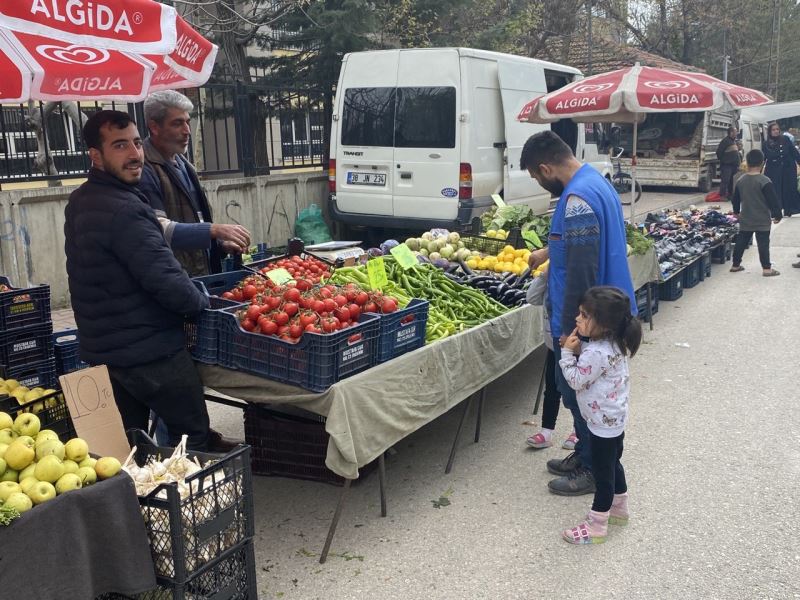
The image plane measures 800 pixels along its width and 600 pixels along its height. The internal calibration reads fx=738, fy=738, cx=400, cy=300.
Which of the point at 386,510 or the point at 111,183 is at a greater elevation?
the point at 111,183

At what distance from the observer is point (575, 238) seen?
13.3ft

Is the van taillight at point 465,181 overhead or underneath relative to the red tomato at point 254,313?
overhead

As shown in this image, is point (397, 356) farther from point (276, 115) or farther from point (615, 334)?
point (276, 115)

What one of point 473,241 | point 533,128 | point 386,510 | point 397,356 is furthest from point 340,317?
point 533,128

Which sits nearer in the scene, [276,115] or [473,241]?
[473,241]

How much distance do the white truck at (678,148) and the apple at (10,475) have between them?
2172 cm

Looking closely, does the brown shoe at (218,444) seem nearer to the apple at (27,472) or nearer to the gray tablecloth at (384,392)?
the gray tablecloth at (384,392)

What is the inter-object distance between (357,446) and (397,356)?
2.06 feet

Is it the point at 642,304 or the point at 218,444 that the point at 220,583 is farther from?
the point at 642,304

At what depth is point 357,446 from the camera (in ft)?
12.2

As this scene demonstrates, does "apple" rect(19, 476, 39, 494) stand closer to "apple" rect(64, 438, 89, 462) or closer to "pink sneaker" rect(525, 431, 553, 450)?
"apple" rect(64, 438, 89, 462)

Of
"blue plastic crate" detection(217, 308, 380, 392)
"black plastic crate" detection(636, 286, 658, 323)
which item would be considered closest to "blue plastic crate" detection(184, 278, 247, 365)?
"blue plastic crate" detection(217, 308, 380, 392)

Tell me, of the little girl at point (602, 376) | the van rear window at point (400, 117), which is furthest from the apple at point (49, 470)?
the van rear window at point (400, 117)

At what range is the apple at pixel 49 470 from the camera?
265 centimetres
